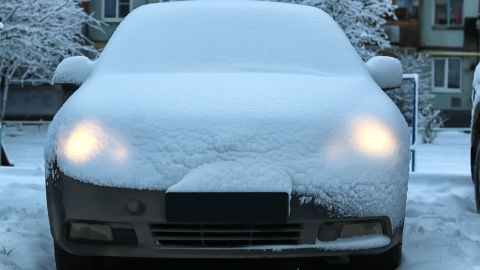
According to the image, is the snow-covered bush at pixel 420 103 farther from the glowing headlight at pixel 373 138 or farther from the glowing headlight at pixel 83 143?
the glowing headlight at pixel 83 143

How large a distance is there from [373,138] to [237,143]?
60cm

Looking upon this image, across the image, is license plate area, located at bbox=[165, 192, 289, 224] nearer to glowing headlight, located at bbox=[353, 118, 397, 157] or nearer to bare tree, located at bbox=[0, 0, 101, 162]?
glowing headlight, located at bbox=[353, 118, 397, 157]

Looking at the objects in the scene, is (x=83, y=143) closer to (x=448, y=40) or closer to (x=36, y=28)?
(x=36, y=28)

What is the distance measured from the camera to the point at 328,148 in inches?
116

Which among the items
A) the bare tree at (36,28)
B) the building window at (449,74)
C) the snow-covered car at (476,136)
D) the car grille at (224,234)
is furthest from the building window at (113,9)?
the car grille at (224,234)

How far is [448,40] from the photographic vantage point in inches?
1187

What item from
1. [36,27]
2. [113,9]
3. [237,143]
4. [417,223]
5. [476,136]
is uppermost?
[237,143]

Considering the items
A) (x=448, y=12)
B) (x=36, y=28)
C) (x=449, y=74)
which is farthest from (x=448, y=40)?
(x=36, y=28)

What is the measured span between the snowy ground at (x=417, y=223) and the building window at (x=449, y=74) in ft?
80.8

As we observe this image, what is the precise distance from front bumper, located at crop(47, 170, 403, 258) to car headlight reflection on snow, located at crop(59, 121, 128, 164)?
108 millimetres

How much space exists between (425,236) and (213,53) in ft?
5.57

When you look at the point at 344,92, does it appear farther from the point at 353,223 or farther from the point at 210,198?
the point at 210,198

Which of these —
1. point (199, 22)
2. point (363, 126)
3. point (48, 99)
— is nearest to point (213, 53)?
point (199, 22)

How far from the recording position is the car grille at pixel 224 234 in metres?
2.84
